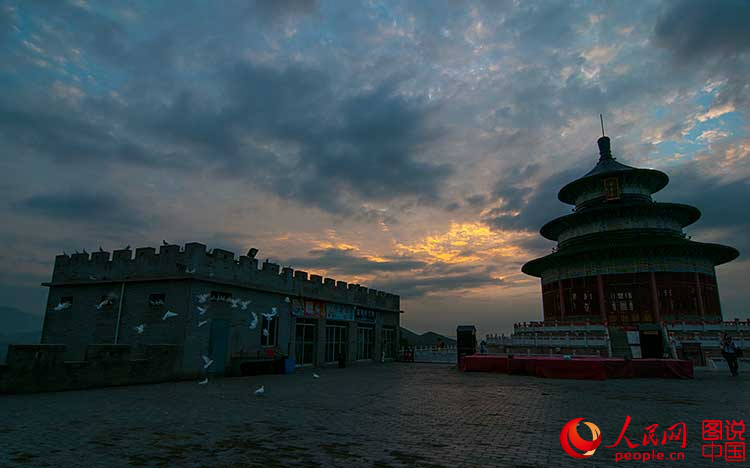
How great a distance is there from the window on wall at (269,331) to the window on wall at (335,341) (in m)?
5.83

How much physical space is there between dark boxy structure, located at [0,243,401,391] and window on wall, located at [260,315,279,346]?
0.06 m

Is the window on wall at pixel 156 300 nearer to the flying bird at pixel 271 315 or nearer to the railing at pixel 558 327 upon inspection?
the flying bird at pixel 271 315

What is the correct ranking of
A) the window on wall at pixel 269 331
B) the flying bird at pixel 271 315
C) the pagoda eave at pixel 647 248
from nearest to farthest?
1. the window on wall at pixel 269 331
2. the flying bird at pixel 271 315
3. the pagoda eave at pixel 647 248

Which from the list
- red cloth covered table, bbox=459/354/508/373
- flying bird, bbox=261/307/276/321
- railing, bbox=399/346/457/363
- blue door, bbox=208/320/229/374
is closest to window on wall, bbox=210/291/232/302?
blue door, bbox=208/320/229/374

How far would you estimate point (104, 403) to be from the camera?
38.2ft

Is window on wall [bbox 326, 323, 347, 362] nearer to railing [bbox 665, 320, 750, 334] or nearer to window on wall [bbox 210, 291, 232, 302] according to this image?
window on wall [bbox 210, 291, 232, 302]

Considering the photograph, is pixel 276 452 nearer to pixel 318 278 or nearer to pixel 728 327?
pixel 318 278

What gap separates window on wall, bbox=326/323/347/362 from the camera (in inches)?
1195

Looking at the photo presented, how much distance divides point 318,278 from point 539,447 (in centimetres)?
2378

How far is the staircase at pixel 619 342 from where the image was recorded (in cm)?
2973

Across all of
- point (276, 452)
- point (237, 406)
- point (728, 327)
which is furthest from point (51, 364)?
point (728, 327)

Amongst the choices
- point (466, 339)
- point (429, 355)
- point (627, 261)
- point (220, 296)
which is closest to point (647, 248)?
point (627, 261)

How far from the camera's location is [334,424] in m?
8.88

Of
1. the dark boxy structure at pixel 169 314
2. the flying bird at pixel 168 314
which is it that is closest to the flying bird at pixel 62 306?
the dark boxy structure at pixel 169 314
